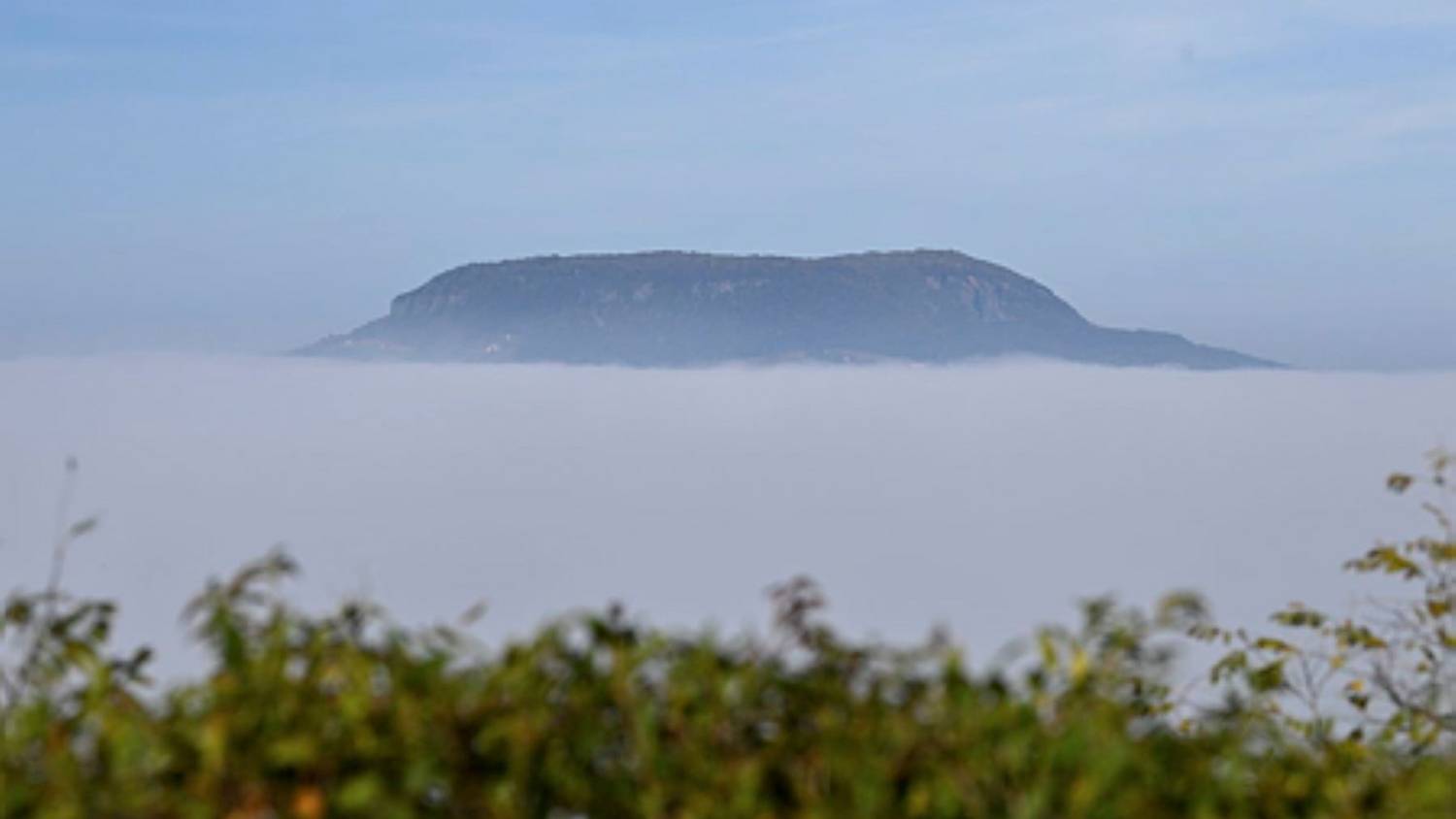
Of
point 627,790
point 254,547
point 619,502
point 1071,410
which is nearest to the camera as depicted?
point 627,790

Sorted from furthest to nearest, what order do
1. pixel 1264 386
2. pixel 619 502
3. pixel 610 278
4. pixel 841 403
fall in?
pixel 610 278
pixel 841 403
pixel 1264 386
pixel 619 502

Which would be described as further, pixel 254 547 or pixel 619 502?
pixel 619 502

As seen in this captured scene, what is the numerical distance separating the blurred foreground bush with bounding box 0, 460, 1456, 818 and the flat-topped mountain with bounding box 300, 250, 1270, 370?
107840mm

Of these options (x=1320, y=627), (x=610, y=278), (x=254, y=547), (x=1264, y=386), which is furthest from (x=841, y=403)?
(x=610, y=278)

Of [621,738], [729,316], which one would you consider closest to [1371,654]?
[621,738]

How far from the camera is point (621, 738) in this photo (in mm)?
3312

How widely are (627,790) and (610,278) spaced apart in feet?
398

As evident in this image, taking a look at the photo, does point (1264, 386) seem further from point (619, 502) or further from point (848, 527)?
point (619, 502)

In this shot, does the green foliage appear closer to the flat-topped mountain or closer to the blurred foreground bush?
the blurred foreground bush

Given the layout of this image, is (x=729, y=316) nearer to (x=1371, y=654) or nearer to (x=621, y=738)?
(x=1371, y=654)

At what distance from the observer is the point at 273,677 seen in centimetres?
329

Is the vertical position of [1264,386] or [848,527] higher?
[1264,386]

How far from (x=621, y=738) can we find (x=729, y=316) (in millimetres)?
119064

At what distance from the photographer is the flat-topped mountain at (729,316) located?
4592 inches
